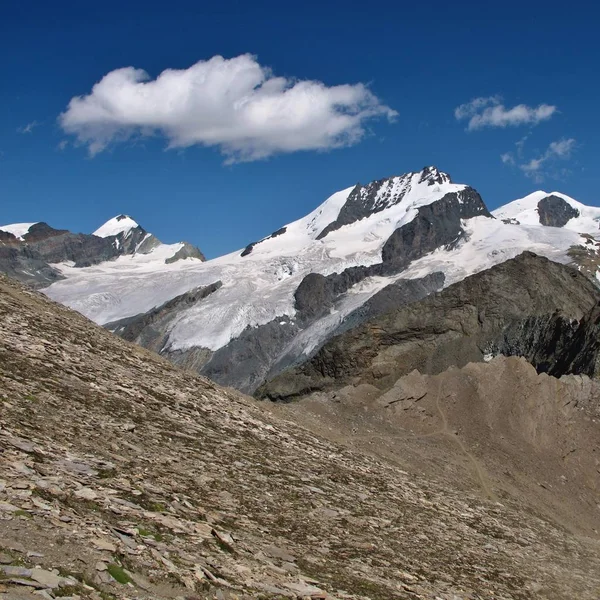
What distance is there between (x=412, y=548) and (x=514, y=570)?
10.8ft

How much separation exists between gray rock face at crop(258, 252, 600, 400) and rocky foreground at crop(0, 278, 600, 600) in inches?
1350

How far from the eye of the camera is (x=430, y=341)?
233 ft

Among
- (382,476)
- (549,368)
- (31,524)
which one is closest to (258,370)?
(549,368)

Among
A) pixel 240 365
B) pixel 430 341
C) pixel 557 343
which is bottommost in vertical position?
pixel 240 365

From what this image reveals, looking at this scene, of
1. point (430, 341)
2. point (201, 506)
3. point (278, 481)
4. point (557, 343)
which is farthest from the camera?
point (430, 341)

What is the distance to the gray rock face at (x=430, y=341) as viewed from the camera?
216 feet

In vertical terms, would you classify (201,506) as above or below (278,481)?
below

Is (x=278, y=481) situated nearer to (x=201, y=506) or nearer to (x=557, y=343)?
(x=201, y=506)

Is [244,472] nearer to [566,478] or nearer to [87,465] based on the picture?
[87,465]

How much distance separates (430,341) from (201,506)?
5756 cm

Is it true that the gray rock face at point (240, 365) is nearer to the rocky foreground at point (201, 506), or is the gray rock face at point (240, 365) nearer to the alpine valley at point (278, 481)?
the alpine valley at point (278, 481)

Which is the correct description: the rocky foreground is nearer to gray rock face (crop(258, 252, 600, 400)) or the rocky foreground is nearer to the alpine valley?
the alpine valley

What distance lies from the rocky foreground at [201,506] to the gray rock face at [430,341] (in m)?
34.3

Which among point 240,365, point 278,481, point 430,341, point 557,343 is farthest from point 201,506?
point 240,365
